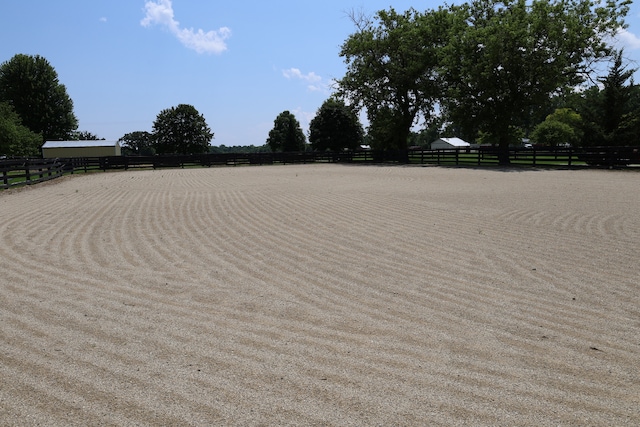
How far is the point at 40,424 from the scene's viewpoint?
9.03 ft

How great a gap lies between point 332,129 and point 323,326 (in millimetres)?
72165

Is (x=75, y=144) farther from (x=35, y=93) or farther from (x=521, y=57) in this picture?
(x=521, y=57)

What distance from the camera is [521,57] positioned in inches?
1325

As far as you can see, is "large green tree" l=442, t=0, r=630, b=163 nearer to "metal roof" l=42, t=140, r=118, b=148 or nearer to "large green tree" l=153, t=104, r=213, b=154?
"metal roof" l=42, t=140, r=118, b=148

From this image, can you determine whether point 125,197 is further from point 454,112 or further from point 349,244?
point 454,112

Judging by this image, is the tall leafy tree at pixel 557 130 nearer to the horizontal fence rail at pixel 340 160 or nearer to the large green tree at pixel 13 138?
the horizontal fence rail at pixel 340 160

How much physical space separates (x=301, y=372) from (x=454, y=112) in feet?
125

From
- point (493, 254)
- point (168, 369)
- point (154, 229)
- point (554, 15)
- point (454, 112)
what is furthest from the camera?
point (454, 112)

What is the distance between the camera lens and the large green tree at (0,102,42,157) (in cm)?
5291

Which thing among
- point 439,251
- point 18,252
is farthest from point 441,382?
point 18,252

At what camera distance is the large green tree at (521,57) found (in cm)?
3325

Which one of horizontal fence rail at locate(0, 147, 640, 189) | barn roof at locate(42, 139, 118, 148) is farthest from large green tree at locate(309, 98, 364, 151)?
barn roof at locate(42, 139, 118, 148)

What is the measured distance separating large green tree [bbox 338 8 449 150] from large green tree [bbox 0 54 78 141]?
4800 centimetres

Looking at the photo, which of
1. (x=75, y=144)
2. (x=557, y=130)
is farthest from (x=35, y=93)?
(x=557, y=130)
